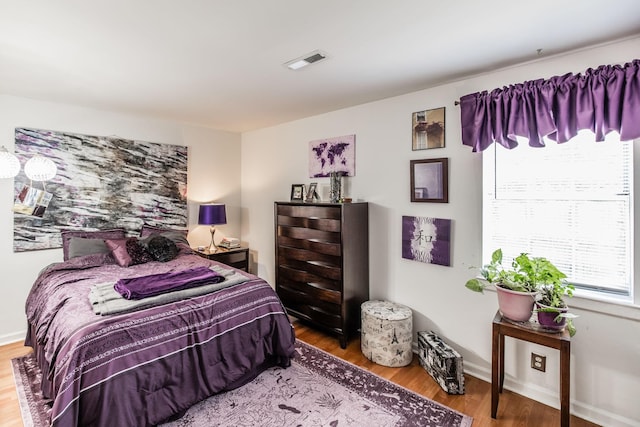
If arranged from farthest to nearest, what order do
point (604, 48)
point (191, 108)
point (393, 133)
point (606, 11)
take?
point (191, 108)
point (393, 133)
point (604, 48)
point (606, 11)

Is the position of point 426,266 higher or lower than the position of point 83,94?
lower

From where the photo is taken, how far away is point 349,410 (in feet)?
6.84

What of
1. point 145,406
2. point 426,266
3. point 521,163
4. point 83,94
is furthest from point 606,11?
point 83,94

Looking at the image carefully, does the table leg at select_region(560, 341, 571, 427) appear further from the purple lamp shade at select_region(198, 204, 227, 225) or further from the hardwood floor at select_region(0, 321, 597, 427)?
the purple lamp shade at select_region(198, 204, 227, 225)

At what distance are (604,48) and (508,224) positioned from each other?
1.26 metres

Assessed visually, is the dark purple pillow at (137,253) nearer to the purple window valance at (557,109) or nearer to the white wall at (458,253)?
the white wall at (458,253)

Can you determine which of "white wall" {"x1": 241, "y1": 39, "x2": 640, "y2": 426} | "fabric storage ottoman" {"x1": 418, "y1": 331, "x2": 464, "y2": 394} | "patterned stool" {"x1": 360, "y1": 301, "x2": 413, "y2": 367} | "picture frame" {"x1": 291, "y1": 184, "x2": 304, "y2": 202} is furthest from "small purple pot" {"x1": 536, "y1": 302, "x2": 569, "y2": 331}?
"picture frame" {"x1": 291, "y1": 184, "x2": 304, "y2": 202}

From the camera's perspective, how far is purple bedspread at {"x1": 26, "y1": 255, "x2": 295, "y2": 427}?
1.66 metres

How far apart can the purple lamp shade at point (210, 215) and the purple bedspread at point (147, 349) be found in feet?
4.98

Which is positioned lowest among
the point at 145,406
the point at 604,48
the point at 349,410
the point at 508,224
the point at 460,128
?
the point at 349,410

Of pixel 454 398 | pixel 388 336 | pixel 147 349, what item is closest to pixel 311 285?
pixel 388 336

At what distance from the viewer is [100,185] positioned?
3488mm

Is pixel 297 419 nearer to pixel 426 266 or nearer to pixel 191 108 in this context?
pixel 426 266

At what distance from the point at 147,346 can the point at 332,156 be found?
8.17ft
